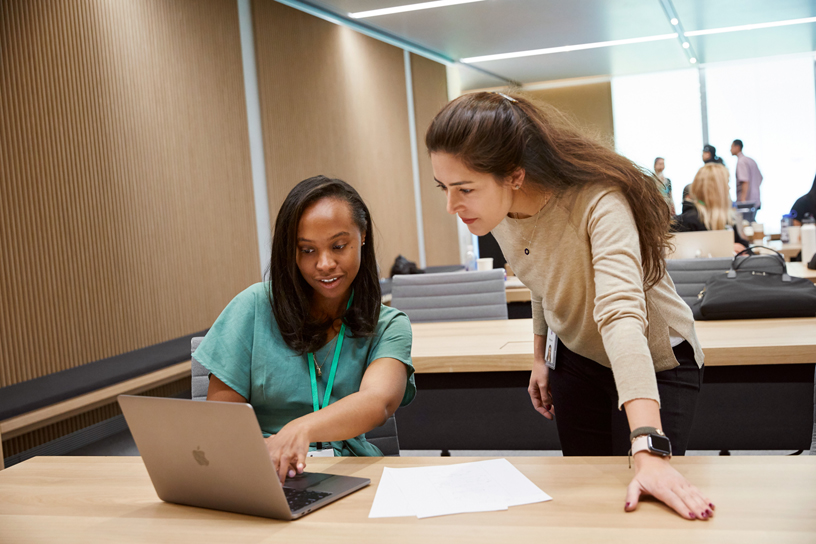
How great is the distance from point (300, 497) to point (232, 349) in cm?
43

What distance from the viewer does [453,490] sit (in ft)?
3.78

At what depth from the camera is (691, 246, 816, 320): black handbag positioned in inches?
95.1

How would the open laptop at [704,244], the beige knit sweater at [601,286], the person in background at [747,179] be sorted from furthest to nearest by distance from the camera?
the person in background at [747,179]
the open laptop at [704,244]
the beige knit sweater at [601,286]

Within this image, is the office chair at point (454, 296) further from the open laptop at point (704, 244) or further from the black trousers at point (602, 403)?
the black trousers at point (602, 403)

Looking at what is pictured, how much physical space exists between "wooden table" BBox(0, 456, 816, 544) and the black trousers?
6.8 inches

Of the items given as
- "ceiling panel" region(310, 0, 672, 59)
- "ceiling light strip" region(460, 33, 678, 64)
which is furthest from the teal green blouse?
"ceiling light strip" region(460, 33, 678, 64)

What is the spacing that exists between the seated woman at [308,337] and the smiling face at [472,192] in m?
0.32

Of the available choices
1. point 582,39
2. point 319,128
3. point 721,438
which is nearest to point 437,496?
point 721,438

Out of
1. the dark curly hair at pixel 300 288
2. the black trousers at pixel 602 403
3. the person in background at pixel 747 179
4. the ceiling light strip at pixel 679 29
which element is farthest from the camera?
the person in background at pixel 747 179

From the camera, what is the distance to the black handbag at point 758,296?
2416 mm

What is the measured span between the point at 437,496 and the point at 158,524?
1.44 ft

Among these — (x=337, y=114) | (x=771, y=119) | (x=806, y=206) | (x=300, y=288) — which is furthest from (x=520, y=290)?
(x=771, y=119)

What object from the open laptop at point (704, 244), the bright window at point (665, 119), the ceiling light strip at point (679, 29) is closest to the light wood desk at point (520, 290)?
the open laptop at point (704, 244)

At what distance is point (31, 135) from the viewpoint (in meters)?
3.72
